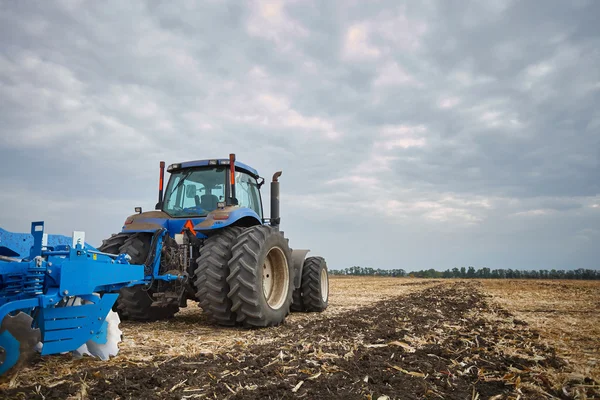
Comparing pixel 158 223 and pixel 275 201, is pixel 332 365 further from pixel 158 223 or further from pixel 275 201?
pixel 275 201

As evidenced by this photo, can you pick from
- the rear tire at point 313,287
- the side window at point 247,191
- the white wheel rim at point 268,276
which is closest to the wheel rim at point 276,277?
the white wheel rim at point 268,276

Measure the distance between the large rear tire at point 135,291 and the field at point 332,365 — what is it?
62 cm

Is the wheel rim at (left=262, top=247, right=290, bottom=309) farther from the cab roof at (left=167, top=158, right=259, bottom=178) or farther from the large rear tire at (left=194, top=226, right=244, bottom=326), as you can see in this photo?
the cab roof at (left=167, top=158, right=259, bottom=178)

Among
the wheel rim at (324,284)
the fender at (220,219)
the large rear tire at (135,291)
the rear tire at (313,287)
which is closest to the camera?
the fender at (220,219)

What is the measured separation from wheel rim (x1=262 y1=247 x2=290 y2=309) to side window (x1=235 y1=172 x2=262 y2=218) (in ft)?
3.42

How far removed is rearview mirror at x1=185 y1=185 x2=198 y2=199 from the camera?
749 centimetres

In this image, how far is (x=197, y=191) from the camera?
24.6 ft

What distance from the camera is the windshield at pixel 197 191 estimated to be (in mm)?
7266

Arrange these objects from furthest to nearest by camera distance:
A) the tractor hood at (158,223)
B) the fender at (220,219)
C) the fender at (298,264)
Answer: the fender at (298,264) < the tractor hood at (158,223) < the fender at (220,219)

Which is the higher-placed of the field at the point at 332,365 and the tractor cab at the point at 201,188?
the tractor cab at the point at 201,188

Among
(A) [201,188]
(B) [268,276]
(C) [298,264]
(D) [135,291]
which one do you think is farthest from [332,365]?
(C) [298,264]

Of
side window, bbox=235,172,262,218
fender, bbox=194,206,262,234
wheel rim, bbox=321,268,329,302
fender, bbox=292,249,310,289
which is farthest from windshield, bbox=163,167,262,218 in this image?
wheel rim, bbox=321,268,329,302

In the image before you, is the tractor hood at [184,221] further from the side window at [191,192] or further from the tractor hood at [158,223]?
the side window at [191,192]

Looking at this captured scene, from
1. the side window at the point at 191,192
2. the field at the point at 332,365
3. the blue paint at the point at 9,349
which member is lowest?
the field at the point at 332,365
